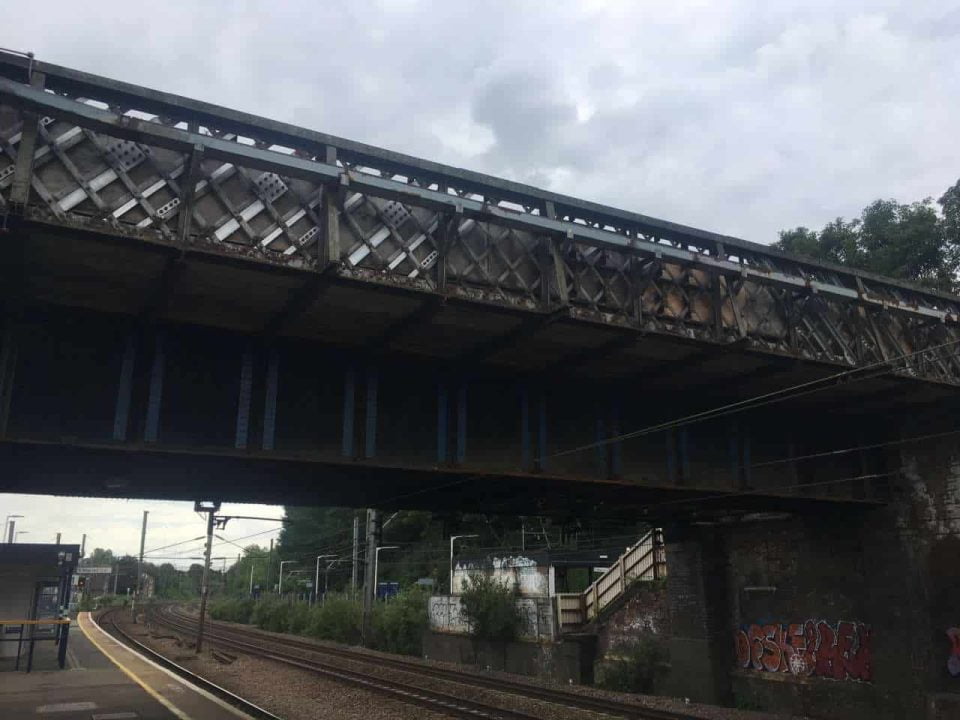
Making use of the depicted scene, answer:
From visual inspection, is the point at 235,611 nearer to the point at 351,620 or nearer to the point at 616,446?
the point at 351,620

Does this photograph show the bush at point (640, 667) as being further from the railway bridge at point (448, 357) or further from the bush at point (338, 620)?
the bush at point (338, 620)

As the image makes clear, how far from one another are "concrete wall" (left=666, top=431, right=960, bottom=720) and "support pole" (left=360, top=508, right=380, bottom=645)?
17.3 meters

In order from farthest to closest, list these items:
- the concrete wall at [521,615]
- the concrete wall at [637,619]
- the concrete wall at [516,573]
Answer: the concrete wall at [516,573]
the concrete wall at [521,615]
the concrete wall at [637,619]

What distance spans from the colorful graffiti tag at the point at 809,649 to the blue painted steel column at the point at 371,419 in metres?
11.9

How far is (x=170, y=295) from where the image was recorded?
31.5 ft

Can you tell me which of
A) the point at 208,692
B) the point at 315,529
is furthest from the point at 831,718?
the point at 315,529

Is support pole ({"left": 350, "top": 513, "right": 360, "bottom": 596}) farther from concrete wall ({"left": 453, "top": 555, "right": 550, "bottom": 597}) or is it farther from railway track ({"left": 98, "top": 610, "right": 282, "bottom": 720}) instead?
railway track ({"left": 98, "top": 610, "right": 282, "bottom": 720})

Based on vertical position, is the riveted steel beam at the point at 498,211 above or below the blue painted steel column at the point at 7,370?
above

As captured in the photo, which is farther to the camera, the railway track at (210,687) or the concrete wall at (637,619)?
the concrete wall at (637,619)

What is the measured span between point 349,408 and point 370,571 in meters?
27.0

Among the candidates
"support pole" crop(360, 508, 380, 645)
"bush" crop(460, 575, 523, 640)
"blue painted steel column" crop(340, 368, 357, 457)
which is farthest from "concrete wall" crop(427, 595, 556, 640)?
"blue painted steel column" crop(340, 368, 357, 457)

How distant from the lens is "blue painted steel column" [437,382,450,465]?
1236 centimetres

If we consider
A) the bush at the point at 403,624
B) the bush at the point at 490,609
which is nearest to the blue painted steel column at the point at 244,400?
the bush at the point at 490,609

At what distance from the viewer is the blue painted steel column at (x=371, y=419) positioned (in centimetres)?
1179
